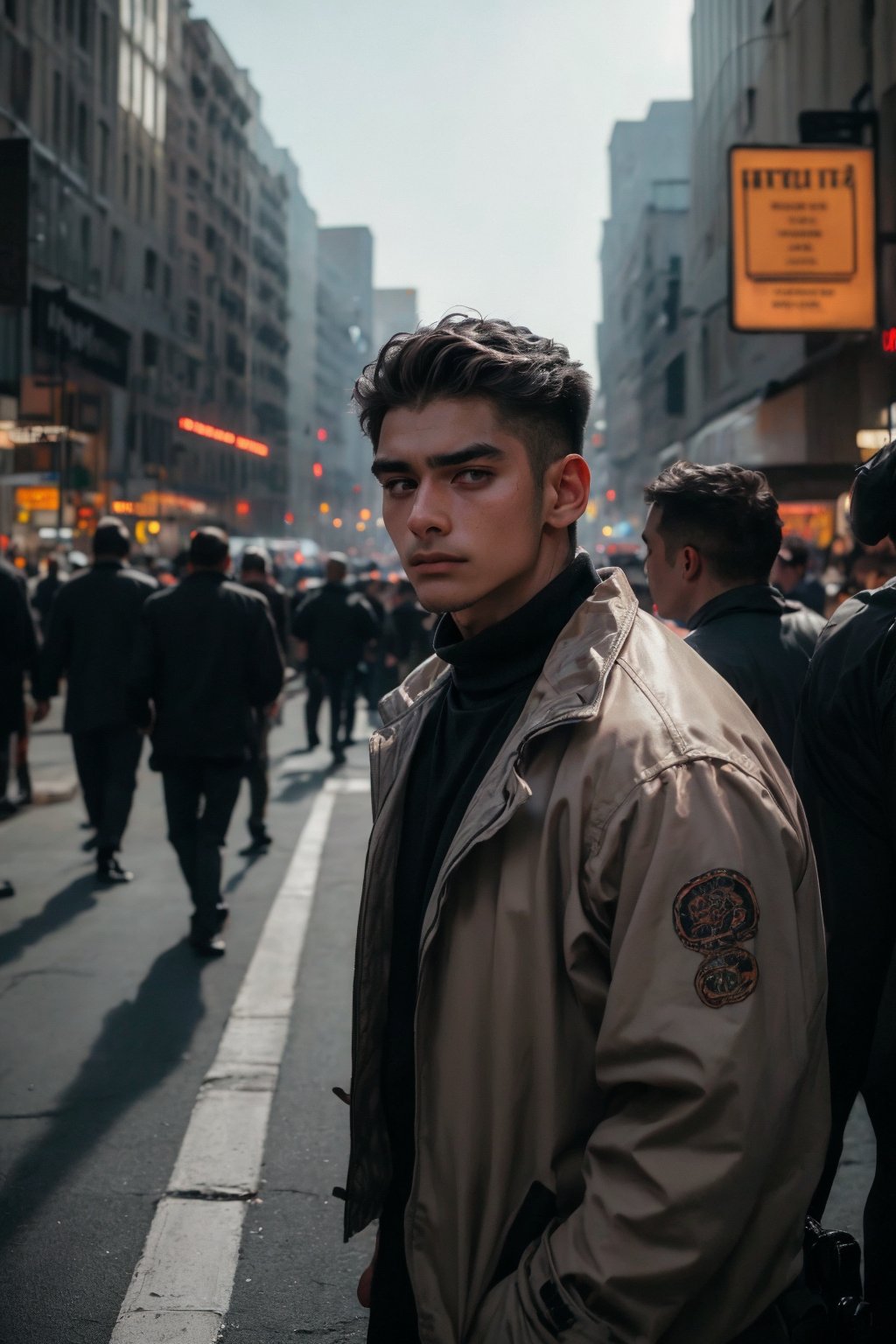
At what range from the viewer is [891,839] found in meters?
2.87

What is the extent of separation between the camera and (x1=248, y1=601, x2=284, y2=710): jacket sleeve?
7.89 m

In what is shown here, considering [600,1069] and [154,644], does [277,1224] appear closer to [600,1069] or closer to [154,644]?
[600,1069]

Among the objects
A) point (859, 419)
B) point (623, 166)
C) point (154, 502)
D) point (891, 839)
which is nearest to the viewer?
point (891, 839)

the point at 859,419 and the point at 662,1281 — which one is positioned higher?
the point at 859,419

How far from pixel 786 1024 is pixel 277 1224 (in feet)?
9.41

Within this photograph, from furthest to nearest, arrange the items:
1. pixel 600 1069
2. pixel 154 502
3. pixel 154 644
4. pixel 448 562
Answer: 1. pixel 154 502
2. pixel 154 644
3. pixel 448 562
4. pixel 600 1069

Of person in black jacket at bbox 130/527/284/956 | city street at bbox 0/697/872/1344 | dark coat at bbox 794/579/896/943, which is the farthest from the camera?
person in black jacket at bbox 130/527/284/956

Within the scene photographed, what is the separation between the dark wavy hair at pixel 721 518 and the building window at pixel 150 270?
64357mm

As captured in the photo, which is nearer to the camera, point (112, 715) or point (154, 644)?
point (154, 644)

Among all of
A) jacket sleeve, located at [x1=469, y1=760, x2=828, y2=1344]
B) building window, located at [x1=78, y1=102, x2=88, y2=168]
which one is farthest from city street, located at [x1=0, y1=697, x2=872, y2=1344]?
building window, located at [x1=78, y1=102, x2=88, y2=168]

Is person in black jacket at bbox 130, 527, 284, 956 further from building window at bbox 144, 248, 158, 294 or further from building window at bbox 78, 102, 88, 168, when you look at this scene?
building window at bbox 144, 248, 158, 294

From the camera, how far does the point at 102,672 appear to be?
9102 mm

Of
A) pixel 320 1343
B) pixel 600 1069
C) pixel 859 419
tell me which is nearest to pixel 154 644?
pixel 320 1343

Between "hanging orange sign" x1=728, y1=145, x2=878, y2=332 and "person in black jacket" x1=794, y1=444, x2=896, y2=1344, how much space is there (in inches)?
583
